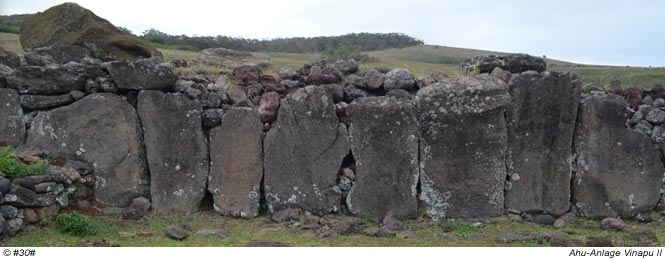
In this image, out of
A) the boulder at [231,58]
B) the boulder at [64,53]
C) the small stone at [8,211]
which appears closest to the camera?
the small stone at [8,211]

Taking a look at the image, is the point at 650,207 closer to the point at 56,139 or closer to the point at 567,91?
the point at 567,91

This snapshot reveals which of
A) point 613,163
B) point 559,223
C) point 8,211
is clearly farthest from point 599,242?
point 8,211

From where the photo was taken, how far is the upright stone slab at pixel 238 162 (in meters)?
9.53

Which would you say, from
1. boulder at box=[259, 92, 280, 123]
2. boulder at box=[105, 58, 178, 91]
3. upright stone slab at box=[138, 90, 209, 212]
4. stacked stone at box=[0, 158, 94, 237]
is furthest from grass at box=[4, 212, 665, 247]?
boulder at box=[105, 58, 178, 91]

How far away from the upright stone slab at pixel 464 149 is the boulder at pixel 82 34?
628cm

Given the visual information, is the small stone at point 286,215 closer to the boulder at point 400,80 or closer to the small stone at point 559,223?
the boulder at point 400,80

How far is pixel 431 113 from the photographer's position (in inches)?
365

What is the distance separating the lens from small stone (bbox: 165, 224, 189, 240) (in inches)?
313

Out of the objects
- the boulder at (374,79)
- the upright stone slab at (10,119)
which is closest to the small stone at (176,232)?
the upright stone slab at (10,119)

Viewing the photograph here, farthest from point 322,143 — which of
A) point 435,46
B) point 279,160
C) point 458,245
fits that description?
point 435,46

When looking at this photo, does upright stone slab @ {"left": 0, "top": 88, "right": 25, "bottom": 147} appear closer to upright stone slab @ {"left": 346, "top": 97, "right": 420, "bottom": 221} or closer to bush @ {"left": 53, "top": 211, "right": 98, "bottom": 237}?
bush @ {"left": 53, "top": 211, "right": 98, "bottom": 237}

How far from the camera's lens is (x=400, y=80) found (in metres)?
9.81

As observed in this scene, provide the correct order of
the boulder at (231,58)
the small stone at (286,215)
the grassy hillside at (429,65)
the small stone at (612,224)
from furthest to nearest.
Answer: the grassy hillside at (429,65) → the boulder at (231,58) → the small stone at (286,215) → the small stone at (612,224)

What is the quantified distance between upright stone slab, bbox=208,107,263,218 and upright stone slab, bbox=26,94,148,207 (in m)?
1.35
